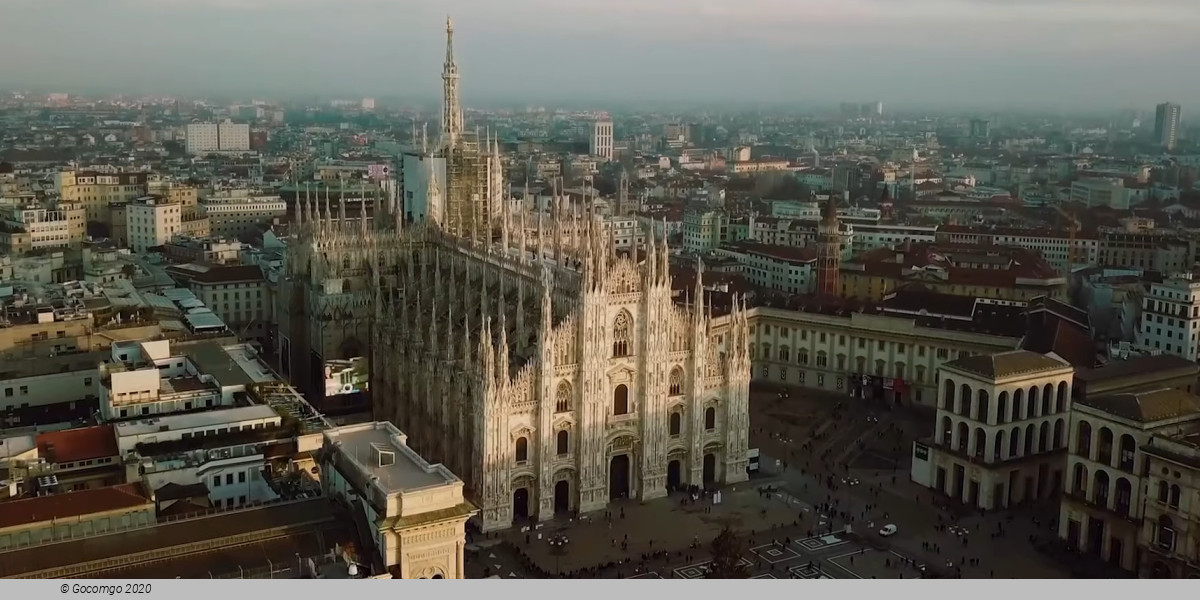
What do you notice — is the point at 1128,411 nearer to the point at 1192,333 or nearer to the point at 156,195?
the point at 1192,333

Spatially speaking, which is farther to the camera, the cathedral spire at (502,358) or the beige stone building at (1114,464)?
the cathedral spire at (502,358)

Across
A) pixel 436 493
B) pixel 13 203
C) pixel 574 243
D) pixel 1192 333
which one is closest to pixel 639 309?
pixel 574 243

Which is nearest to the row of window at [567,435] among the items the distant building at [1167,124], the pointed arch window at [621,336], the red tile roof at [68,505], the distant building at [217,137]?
the pointed arch window at [621,336]

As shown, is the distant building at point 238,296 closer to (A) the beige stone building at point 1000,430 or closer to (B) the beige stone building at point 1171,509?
(A) the beige stone building at point 1000,430

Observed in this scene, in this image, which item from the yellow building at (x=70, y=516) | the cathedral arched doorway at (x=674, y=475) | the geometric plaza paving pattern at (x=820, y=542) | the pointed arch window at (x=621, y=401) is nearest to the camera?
the yellow building at (x=70, y=516)

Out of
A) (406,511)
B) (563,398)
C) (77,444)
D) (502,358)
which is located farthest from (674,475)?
(77,444)

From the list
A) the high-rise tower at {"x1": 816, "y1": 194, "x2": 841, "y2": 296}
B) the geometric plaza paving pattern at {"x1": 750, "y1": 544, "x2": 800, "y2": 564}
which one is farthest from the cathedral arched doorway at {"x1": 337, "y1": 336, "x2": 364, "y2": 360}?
the high-rise tower at {"x1": 816, "y1": 194, "x2": 841, "y2": 296}

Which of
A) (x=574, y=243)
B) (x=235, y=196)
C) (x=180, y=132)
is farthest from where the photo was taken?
(x=235, y=196)

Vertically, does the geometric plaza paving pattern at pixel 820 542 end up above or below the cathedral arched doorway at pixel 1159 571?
below
